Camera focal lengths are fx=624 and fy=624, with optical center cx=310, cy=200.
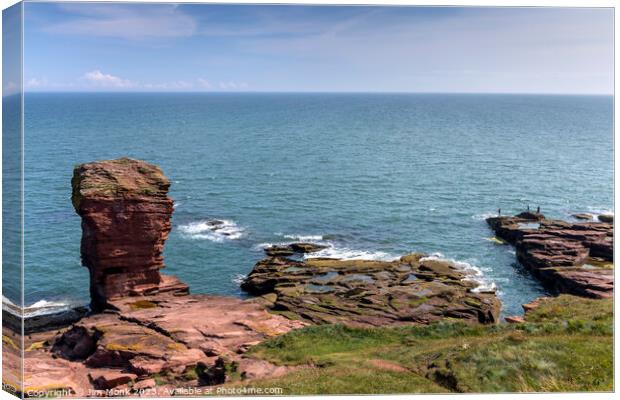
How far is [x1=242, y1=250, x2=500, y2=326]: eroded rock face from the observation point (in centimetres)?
4897

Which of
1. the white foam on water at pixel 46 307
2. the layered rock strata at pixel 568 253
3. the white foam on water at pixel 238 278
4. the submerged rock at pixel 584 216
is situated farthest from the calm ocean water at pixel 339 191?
the layered rock strata at pixel 568 253

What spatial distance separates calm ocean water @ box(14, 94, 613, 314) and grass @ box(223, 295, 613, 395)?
15.4m

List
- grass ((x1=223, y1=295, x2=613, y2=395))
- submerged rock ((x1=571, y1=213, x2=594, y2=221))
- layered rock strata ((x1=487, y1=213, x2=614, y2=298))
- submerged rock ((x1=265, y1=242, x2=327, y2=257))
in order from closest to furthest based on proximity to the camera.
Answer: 1. grass ((x1=223, y1=295, x2=613, y2=395))
2. layered rock strata ((x1=487, y1=213, x2=614, y2=298))
3. submerged rock ((x1=265, y1=242, x2=327, y2=257))
4. submerged rock ((x1=571, y1=213, x2=594, y2=221))

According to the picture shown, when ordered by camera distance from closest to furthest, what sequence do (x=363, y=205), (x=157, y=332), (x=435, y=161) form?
(x=157, y=332)
(x=363, y=205)
(x=435, y=161)

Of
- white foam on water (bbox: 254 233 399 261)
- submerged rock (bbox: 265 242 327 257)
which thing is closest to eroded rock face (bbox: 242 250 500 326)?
submerged rock (bbox: 265 242 327 257)

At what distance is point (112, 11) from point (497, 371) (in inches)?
1065

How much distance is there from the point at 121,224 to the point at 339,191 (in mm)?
51754

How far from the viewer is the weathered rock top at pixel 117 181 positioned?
159 ft

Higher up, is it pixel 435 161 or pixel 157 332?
pixel 435 161

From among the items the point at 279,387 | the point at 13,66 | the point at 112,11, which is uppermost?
the point at 112,11

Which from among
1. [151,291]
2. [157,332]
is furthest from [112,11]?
[151,291]

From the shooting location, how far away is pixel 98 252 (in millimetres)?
49281

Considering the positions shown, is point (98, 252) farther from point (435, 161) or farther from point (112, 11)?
point (435, 161)

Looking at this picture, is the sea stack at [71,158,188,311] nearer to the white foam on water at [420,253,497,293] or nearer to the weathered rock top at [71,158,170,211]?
the weathered rock top at [71,158,170,211]
